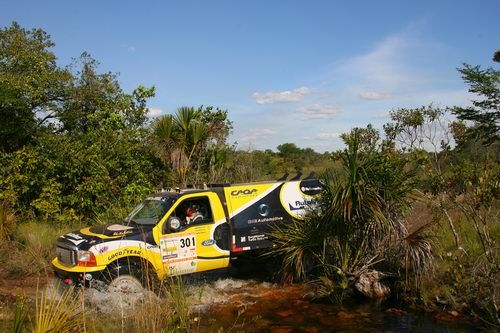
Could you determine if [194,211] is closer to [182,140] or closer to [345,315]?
[345,315]

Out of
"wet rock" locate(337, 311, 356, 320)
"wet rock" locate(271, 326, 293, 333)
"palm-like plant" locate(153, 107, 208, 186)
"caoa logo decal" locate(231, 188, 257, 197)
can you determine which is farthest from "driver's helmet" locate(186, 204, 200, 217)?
"palm-like plant" locate(153, 107, 208, 186)

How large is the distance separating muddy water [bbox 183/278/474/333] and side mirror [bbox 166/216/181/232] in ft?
4.11

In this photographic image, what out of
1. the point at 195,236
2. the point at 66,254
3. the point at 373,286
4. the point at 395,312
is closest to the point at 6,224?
the point at 66,254

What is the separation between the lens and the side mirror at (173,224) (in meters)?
9.61

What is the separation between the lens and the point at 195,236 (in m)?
9.89

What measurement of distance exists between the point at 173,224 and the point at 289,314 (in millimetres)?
2819

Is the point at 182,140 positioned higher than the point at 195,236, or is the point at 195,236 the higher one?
the point at 182,140

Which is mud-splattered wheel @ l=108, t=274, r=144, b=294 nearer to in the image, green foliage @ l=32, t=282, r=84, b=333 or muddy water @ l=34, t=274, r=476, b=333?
muddy water @ l=34, t=274, r=476, b=333

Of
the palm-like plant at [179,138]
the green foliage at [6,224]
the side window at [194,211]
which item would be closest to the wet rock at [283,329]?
the side window at [194,211]

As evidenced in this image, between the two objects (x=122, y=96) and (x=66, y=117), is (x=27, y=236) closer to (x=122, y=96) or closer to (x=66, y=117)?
(x=66, y=117)

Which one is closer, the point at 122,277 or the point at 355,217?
the point at 122,277

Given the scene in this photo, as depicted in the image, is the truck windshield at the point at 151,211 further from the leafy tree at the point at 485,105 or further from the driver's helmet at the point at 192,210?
the leafy tree at the point at 485,105

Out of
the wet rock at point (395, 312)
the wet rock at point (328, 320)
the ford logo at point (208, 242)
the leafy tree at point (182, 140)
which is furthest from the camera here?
the leafy tree at point (182, 140)

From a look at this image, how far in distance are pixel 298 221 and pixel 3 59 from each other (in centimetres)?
1143
